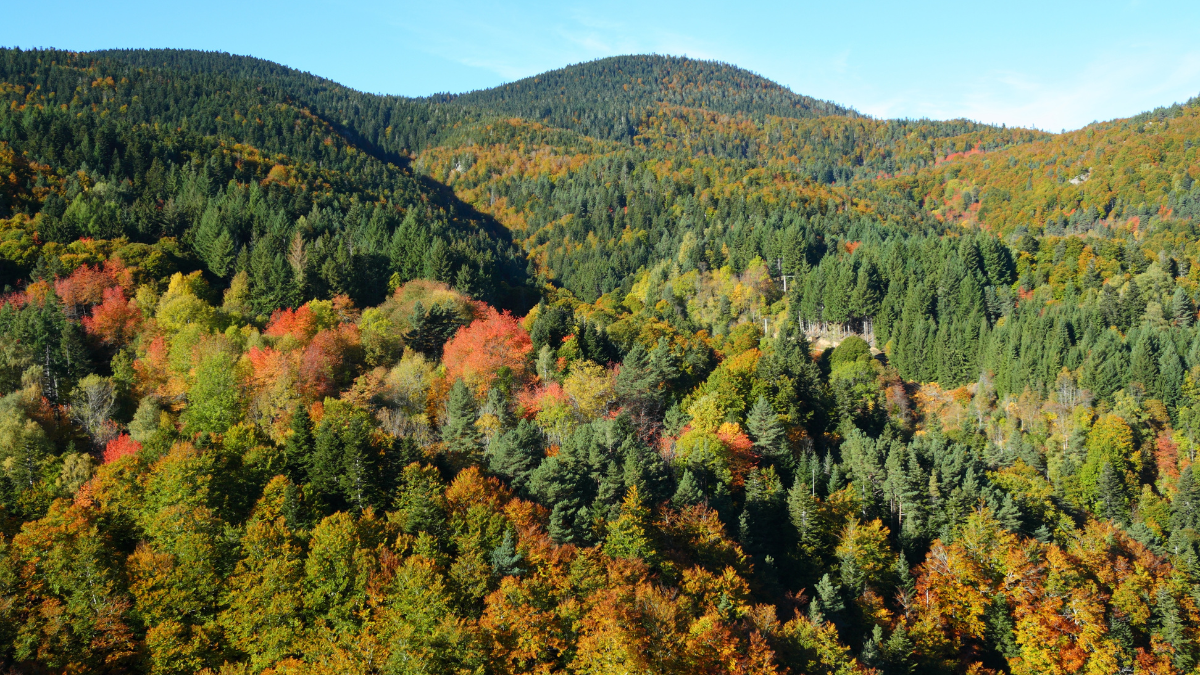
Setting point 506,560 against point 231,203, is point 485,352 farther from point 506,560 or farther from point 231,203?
point 231,203

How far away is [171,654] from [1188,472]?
91.2 meters

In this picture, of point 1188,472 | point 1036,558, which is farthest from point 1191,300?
point 1036,558

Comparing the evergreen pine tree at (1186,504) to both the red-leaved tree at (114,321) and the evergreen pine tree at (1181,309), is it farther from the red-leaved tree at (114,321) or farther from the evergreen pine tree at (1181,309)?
the red-leaved tree at (114,321)

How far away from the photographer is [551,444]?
6181 centimetres

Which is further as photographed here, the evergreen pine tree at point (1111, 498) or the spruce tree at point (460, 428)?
the evergreen pine tree at point (1111, 498)

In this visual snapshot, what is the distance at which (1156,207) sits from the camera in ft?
574

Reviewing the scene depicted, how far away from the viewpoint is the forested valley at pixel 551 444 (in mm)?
39688

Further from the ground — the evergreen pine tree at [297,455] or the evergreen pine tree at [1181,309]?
the evergreen pine tree at [1181,309]

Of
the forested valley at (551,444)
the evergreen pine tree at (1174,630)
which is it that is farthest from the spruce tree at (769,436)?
the evergreen pine tree at (1174,630)

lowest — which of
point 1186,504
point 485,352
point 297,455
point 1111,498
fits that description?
point 1111,498

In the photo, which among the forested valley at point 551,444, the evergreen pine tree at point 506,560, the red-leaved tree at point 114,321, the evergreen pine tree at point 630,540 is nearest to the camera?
the forested valley at point 551,444

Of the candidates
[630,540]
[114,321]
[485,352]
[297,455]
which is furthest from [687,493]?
[114,321]

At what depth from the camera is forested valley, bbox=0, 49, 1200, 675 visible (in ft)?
130

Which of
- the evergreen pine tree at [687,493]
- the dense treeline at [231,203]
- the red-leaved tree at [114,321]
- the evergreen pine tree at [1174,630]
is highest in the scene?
the dense treeline at [231,203]
